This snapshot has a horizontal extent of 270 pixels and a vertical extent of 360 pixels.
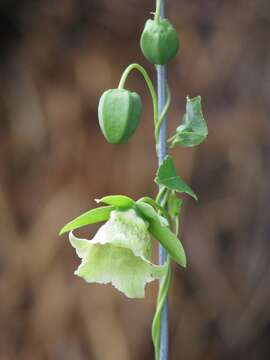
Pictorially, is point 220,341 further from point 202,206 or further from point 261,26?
point 261,26

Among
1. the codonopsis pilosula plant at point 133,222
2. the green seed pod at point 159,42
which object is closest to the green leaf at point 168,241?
the codonopsis pilosula plant at point 133,222

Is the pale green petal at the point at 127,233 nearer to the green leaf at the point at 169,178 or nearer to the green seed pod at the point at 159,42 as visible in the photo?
the green leaf at the point at 169,178

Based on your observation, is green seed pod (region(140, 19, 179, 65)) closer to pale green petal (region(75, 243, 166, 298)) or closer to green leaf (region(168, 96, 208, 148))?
green leaf (region(168, 96, 208, 148))

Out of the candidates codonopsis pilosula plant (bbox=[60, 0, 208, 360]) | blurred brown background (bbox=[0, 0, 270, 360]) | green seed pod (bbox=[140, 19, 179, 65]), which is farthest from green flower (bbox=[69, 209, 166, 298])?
blurred brown background (bbox=[0, 0, 270, 360])

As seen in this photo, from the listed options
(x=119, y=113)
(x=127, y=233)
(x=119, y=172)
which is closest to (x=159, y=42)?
(x=119, y=113)

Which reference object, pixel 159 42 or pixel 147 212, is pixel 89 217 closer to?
→ pixel 147 212
